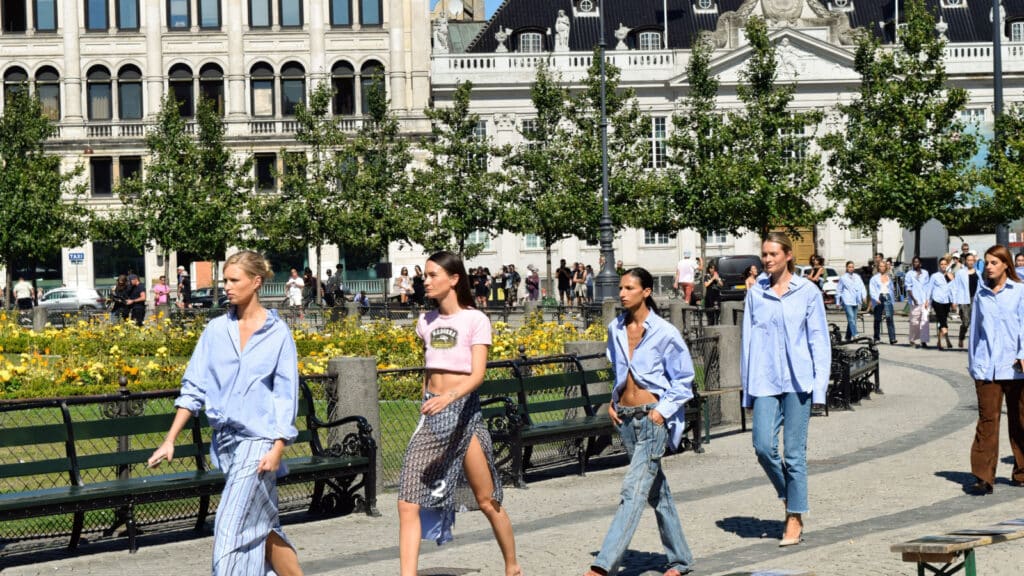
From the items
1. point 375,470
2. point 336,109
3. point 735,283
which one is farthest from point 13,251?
point 375,470

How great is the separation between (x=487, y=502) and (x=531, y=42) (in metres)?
61.2

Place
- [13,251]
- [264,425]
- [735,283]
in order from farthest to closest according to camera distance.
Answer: [13,251] < [735,283] < [264,425]

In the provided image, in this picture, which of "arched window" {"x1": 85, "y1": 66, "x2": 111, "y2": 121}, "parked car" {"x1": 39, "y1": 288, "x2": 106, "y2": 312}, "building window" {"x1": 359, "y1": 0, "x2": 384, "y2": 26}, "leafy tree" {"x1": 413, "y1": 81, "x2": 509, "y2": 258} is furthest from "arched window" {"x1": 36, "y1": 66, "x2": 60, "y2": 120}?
"leafy tree" {"x1": 413, "y1": 81, "x2": 509, "y2": 258}

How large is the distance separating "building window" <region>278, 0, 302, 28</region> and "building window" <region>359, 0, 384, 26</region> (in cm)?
255

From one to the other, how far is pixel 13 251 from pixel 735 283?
24.4 m

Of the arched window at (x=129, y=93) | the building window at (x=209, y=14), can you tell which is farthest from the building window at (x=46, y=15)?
the building window at (x=209, y=14)

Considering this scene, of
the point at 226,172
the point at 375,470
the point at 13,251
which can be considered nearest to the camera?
the point at 375,470

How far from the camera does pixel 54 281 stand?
6100 centimetres

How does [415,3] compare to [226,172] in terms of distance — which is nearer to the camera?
[226,172]

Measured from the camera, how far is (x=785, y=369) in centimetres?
938

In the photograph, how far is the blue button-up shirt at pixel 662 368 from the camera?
8547 mm

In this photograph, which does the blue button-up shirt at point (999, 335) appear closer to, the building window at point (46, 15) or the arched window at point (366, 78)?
the arched window at point (366, 78)

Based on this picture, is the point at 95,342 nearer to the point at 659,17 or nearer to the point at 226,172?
the point at 226,172

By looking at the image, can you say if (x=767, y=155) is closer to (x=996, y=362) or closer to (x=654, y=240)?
(x=654, y=240)
